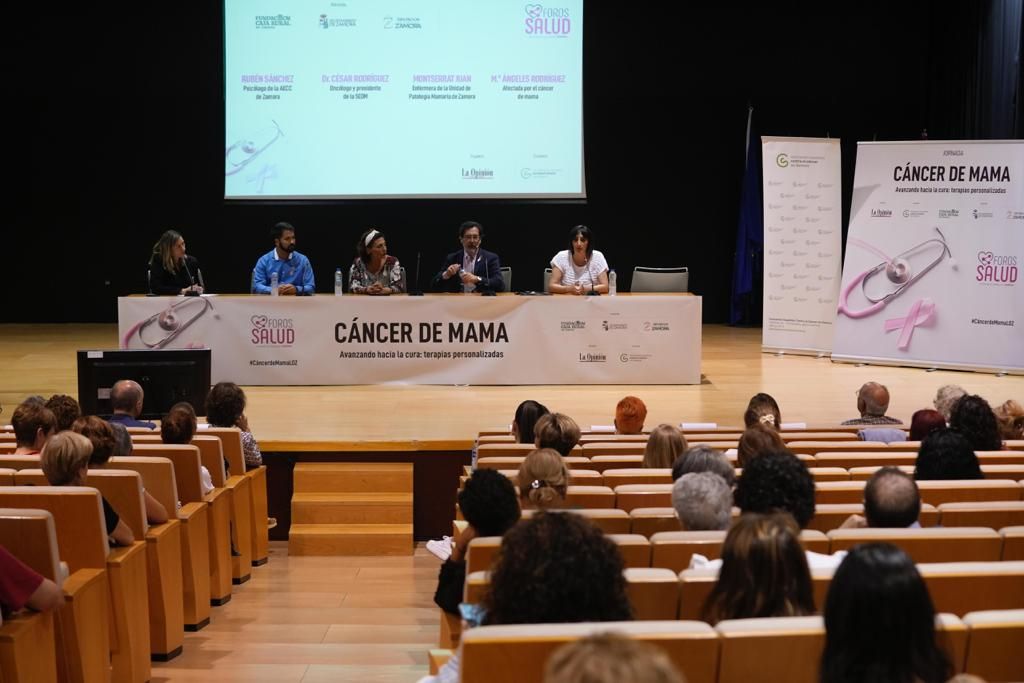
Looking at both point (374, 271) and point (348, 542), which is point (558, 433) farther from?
point (374, 271)

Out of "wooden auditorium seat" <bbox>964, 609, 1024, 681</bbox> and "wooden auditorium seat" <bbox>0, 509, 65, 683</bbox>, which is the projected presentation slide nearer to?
"wooden auditorium seat" <bbox>0, 509, 65, 683</bbox>

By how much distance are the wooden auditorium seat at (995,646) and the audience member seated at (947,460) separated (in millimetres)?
2102

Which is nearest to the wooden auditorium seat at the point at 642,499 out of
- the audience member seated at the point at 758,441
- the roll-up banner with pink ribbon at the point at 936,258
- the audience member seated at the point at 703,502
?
the audience member seated at the point at 758,441

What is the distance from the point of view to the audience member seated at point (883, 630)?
206cm

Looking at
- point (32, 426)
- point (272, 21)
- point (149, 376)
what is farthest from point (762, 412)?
point (272, 21)

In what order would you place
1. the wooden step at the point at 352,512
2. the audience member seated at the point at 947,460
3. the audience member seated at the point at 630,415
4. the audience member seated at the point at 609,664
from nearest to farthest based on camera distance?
the audience member seated at the point at 609,664
the audience member seated at the point at 947,460
the audience member seated at the point at 630,415
the wooden step at the point at 352,512

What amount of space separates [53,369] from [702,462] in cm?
713

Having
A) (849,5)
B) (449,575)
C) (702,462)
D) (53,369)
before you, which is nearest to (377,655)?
(449,575)

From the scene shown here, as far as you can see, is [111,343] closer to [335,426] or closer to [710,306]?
[335,426]

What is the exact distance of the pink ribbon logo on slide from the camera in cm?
996

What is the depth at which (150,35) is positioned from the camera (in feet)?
40.3

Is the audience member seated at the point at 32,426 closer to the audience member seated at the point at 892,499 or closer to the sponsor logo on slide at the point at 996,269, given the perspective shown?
the audience member seated at the point at 892,499

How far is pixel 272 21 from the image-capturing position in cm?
1108

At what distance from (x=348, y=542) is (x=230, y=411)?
1.04m
